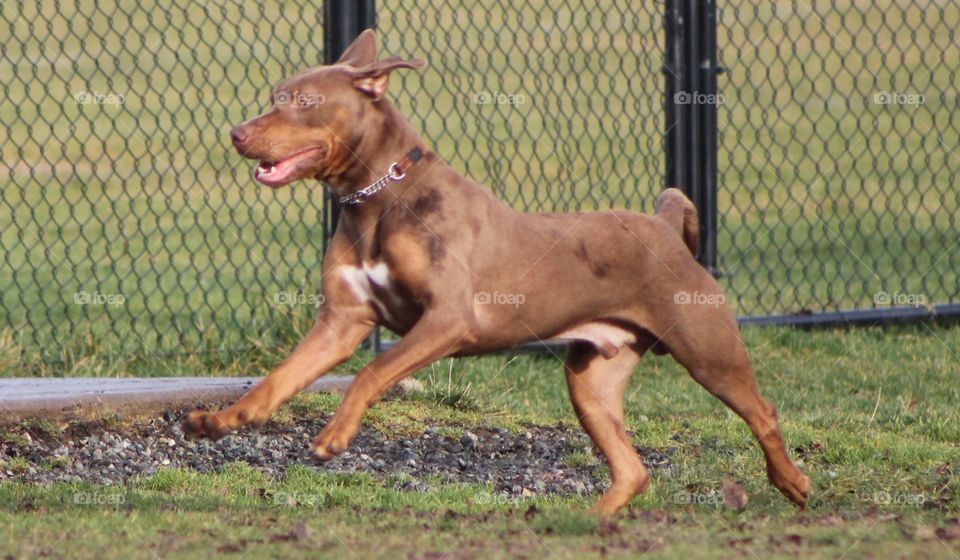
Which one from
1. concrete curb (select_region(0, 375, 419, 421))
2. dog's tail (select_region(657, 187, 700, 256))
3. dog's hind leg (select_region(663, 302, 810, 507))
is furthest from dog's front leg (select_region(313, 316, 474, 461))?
concrete curb (select_region(0, 375, 419, 421))

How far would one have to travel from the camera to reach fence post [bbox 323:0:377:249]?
7.50 m

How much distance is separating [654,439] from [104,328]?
3282mm

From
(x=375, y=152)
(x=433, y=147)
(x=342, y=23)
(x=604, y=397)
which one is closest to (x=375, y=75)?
(x=375, y=152)

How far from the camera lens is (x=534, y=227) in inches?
198

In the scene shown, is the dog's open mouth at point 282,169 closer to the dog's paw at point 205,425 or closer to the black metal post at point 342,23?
the dog's paw at point 205,425

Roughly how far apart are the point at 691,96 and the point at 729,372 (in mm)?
3284

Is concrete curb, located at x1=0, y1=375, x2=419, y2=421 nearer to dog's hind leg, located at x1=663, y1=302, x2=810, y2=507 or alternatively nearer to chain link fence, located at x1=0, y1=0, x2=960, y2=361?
chain link fence, located at x1=0, y1=0, x2=960, y2=361

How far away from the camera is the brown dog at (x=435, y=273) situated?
463 cm

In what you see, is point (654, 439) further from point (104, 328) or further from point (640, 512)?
point (104, 328)

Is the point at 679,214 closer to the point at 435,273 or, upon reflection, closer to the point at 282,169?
the point at 435,273

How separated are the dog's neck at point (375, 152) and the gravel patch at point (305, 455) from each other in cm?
131

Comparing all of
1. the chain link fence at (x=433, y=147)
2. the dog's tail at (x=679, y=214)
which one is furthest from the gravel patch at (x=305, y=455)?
the chain link fence at (x=433, y=147)

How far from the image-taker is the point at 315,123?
4.70m

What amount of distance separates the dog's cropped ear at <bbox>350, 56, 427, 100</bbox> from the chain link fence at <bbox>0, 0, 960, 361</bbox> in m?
2.99
